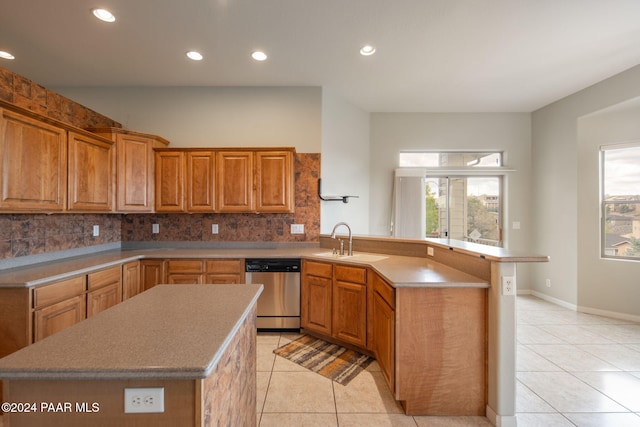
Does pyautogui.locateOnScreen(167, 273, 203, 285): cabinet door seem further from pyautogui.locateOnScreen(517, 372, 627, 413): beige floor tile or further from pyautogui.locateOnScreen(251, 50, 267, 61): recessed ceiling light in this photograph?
pyautogui.locateOnScreen(517, 372, 627, 413): beige floor tile

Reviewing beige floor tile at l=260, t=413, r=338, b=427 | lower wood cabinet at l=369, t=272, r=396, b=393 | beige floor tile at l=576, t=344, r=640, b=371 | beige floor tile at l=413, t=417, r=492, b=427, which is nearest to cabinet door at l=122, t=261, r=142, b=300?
beige floor tile at l=260, t=413, r=338, b=427

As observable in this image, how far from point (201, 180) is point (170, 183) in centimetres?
39

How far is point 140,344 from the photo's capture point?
0.89 m

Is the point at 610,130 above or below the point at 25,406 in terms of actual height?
above

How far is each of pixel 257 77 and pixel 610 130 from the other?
478 centimetres

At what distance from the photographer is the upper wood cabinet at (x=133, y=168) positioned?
2.99 m

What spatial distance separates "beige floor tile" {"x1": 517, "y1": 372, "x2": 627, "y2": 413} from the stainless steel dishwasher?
85.9 inches

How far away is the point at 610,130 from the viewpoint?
3555 millimetres

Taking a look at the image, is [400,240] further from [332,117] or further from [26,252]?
[26,252]

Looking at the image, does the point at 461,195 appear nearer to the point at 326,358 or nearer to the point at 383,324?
the point at 383,324

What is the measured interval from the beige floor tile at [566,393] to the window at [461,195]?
2602mm

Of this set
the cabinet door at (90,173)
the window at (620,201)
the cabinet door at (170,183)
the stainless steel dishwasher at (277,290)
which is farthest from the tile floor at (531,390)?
the cabinet door at (90,173)

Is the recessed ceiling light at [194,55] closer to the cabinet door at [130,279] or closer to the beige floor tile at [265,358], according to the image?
the cabinet door at [130,279]

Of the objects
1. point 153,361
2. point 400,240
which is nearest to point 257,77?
point 400,240
